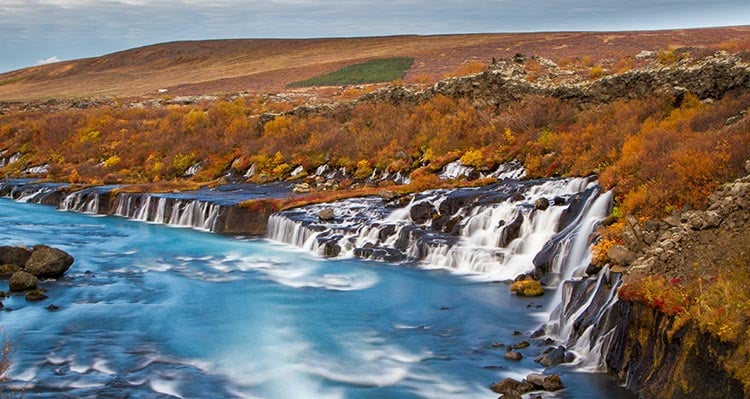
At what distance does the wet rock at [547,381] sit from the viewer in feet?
44.9

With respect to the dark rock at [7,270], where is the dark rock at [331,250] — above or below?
above

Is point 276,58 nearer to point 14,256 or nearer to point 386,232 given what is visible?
point 386,232

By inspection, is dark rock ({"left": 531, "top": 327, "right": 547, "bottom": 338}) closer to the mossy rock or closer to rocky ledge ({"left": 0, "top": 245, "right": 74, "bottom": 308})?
the mossy rock

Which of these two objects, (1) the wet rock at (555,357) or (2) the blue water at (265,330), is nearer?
(2) the blue water at (265,330)

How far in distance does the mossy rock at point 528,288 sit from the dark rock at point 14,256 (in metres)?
15.7

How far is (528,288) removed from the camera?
2028 centimetres

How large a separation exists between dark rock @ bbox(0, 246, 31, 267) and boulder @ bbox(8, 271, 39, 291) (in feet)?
7.72

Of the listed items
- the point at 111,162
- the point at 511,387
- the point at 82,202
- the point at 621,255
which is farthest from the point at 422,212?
the point at 111,162

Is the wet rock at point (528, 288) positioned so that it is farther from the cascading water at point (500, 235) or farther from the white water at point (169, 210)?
the white water at point (169, 210)

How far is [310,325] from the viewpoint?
18891 mm

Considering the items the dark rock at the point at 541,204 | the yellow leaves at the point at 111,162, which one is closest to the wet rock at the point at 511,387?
the dark rock at the point at 541,204

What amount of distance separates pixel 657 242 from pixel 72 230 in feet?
85.8

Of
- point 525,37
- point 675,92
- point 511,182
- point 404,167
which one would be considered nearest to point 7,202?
point 404,167

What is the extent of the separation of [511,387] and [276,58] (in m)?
107
